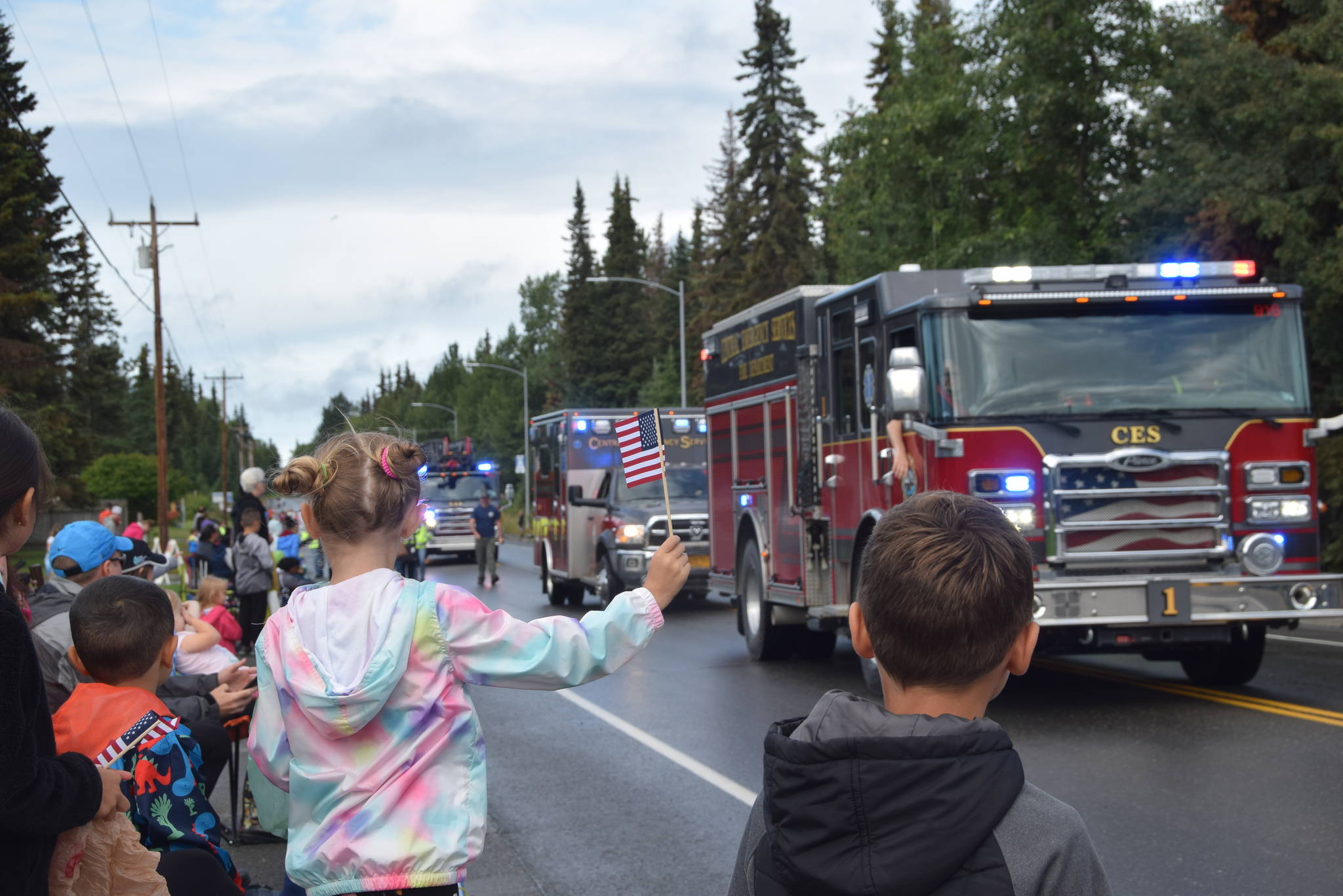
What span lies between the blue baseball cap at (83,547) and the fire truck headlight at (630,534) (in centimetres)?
1462

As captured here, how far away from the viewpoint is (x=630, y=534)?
20266 mm

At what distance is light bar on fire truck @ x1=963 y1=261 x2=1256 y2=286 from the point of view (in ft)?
33.7

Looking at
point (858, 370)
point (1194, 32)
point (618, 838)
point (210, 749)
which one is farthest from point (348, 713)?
point (1194, 32)

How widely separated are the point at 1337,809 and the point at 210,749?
552 centimetres

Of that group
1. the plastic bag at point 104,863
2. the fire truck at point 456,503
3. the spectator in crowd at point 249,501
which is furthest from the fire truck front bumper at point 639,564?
the plastic bag at point 104,863

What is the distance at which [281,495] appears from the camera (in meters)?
3.30

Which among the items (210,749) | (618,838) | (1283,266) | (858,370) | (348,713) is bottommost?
(618,838)

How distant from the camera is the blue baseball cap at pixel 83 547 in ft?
18.1

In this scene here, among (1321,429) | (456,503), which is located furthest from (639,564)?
(456,503)

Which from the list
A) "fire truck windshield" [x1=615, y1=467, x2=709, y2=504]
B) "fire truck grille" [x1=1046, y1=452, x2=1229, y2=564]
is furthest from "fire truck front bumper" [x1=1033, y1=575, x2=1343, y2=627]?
"fire truck windshield" [x1=615, y1=467, x2=709, y2=504]

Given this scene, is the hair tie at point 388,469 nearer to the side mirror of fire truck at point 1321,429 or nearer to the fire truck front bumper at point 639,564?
the side mirror of fire truck at point 1321,429

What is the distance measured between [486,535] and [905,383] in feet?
60.5

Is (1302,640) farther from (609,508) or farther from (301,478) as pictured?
(301,478)

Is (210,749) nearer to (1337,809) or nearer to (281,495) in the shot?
(281,495)
